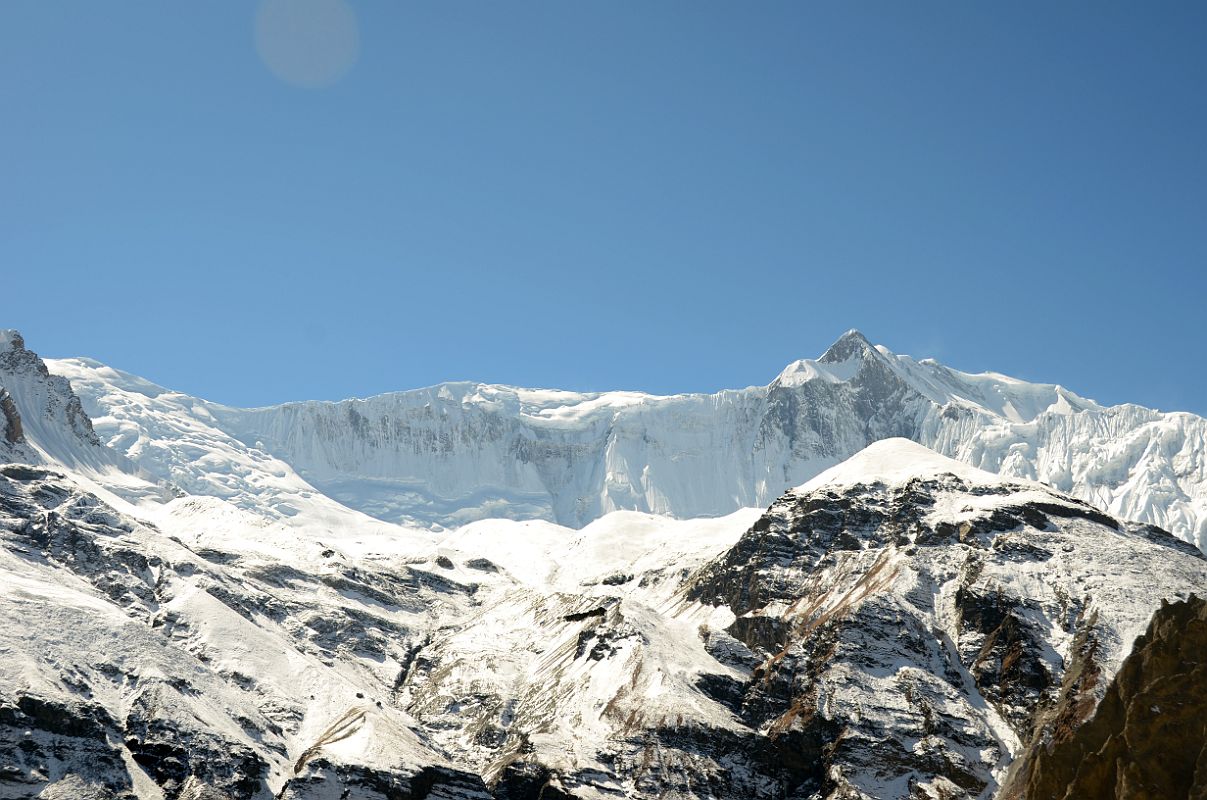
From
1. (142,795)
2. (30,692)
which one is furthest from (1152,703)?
(30,692)

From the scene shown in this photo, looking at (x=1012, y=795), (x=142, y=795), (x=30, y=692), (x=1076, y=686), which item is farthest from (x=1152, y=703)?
(x=30, y=692)

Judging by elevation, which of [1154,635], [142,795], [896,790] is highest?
[1154,635]

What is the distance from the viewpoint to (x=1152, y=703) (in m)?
108

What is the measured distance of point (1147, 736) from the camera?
4109 inches

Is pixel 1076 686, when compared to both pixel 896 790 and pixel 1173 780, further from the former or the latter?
pixel 1173 780

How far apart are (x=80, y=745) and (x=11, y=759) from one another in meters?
12.7

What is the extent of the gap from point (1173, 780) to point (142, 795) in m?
159

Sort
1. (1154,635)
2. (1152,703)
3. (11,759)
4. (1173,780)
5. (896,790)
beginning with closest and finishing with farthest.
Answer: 1. (1173,780)
2. (1152,703)
3. (1154,635)
4. (11,759)
5. (896,790)

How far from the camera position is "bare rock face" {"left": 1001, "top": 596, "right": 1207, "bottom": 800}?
100125 mm

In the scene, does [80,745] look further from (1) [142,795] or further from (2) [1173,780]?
(2) [1173,780]

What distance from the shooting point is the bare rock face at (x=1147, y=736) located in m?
100

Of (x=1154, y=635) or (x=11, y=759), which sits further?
(x=11, y=759)

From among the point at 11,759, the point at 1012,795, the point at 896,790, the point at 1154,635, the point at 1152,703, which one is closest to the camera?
the point at 1152,703

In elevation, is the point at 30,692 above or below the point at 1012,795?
below
